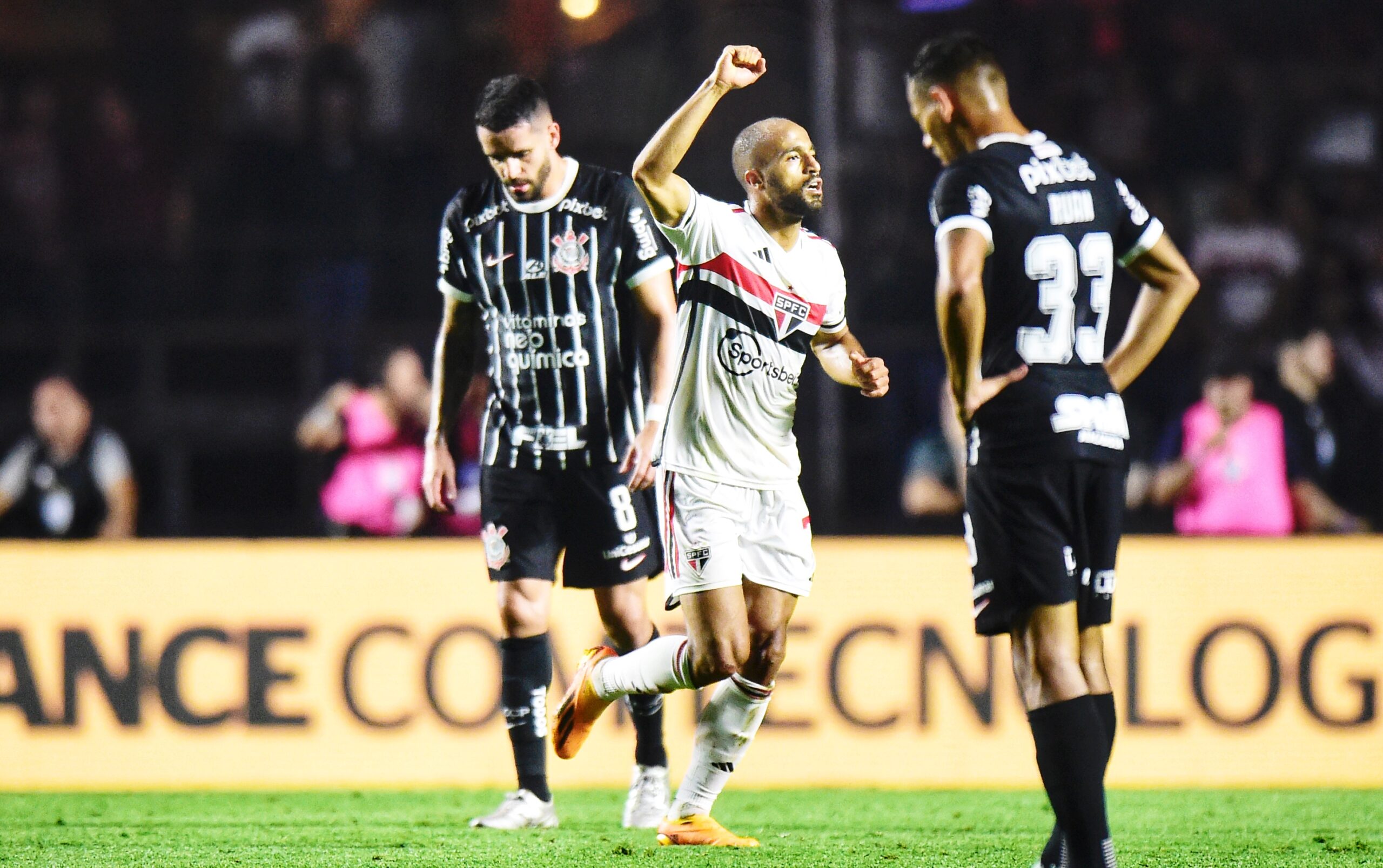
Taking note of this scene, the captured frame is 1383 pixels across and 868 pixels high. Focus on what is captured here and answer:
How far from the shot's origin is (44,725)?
6535 mm

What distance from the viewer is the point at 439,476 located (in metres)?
5.25

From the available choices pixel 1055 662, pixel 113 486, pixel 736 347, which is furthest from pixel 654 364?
pixel 113 486

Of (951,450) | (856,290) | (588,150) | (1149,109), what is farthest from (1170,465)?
(588,150)

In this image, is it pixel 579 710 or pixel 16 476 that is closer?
pixel 579 710

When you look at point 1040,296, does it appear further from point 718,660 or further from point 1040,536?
point 718,660

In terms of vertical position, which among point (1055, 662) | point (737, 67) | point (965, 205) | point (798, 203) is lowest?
point (1055, 662)

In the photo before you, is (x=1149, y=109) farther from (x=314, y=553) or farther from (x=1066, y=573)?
(x=1066, y=573)

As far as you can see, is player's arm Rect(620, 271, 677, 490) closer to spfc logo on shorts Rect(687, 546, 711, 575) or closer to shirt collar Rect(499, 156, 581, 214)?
shirt collar Rect(499, 156, 581, 214)

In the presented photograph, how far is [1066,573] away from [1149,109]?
7.15m

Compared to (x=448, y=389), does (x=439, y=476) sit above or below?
below

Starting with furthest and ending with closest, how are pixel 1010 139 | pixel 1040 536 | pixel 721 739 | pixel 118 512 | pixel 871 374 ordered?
pixel 118 512 < pixel 721 739 < pixel 871 374 < pixel 1010 139 < pixel 1040 536

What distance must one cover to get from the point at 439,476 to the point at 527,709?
77cm

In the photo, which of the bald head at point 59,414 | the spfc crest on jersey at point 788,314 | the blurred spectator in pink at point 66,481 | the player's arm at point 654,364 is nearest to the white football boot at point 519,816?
the player's arm at point 654,364

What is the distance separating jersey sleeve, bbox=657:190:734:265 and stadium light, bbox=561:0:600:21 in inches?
250
